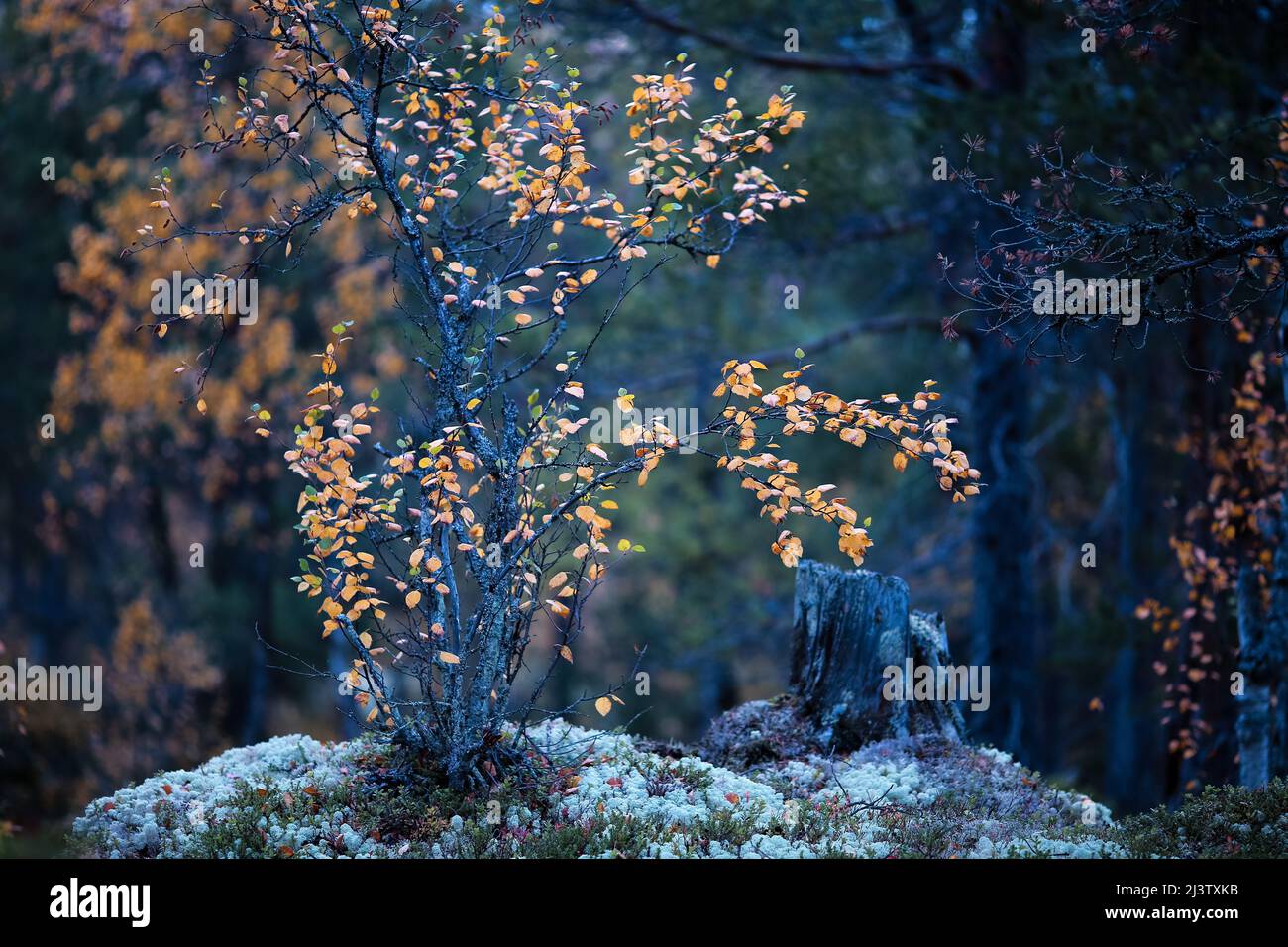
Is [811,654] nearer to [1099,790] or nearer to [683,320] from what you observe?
[683,320]

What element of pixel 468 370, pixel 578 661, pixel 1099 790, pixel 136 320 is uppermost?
pixel 136 320

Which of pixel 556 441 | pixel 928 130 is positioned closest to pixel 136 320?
pixel 928 130

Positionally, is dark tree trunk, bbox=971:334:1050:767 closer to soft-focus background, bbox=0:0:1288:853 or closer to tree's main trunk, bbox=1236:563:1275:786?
soft-focus background, bbox=0:0:1288:853

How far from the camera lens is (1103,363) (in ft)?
41.9

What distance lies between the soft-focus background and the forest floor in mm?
3320

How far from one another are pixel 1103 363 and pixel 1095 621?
2.84 m

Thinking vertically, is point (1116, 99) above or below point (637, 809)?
above
